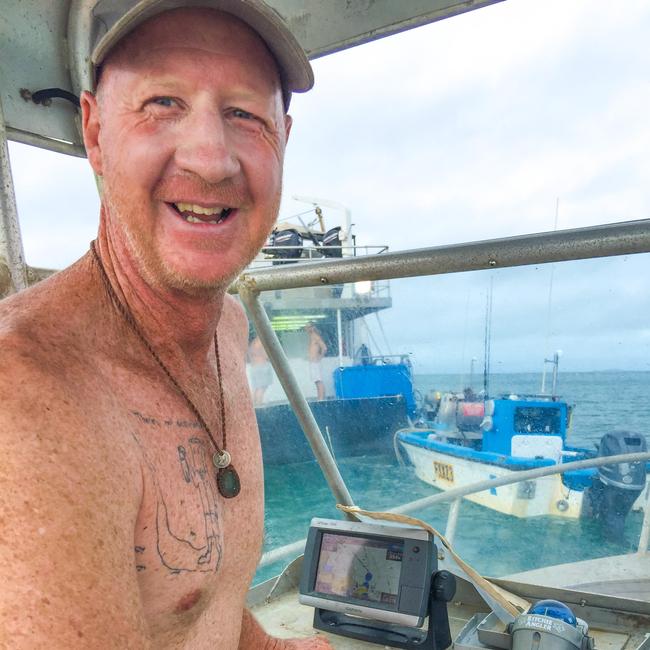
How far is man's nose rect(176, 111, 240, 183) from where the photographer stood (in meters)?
0.88

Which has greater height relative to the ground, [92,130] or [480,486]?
[92,130]

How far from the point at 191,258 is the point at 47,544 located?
460mm

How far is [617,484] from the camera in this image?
5.28 metres

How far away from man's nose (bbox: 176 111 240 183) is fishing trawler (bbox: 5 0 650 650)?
511mm

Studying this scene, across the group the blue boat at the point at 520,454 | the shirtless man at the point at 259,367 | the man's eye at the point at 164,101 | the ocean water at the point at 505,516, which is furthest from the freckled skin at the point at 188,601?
the blue boat at the point at 520,454

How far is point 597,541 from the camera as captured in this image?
17.5ft

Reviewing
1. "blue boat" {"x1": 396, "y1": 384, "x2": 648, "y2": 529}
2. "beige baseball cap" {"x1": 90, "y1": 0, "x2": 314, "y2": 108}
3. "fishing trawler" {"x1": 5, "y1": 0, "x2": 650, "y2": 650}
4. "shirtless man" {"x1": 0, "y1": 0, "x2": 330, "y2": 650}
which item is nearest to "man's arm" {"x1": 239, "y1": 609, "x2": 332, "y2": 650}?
"shirtless man" {"x1": 0, "y1": 0, "x2": 330, "y2": 650}

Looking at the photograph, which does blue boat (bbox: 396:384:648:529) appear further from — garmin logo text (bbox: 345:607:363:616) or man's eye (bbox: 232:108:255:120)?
man's eye (bbox: 232:108:255:120)

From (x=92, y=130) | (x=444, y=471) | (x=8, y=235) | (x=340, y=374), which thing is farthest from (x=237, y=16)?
(x=444, y=471)

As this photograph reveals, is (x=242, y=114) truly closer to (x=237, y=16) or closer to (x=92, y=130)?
(x=237, y=16)

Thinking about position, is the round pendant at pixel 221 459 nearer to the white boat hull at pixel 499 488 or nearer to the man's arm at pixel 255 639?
the man's arm at pixel 255 639

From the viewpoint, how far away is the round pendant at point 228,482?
41.0 inches

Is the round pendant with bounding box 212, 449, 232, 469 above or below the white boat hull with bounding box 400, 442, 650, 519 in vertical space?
above

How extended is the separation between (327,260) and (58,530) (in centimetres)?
120
